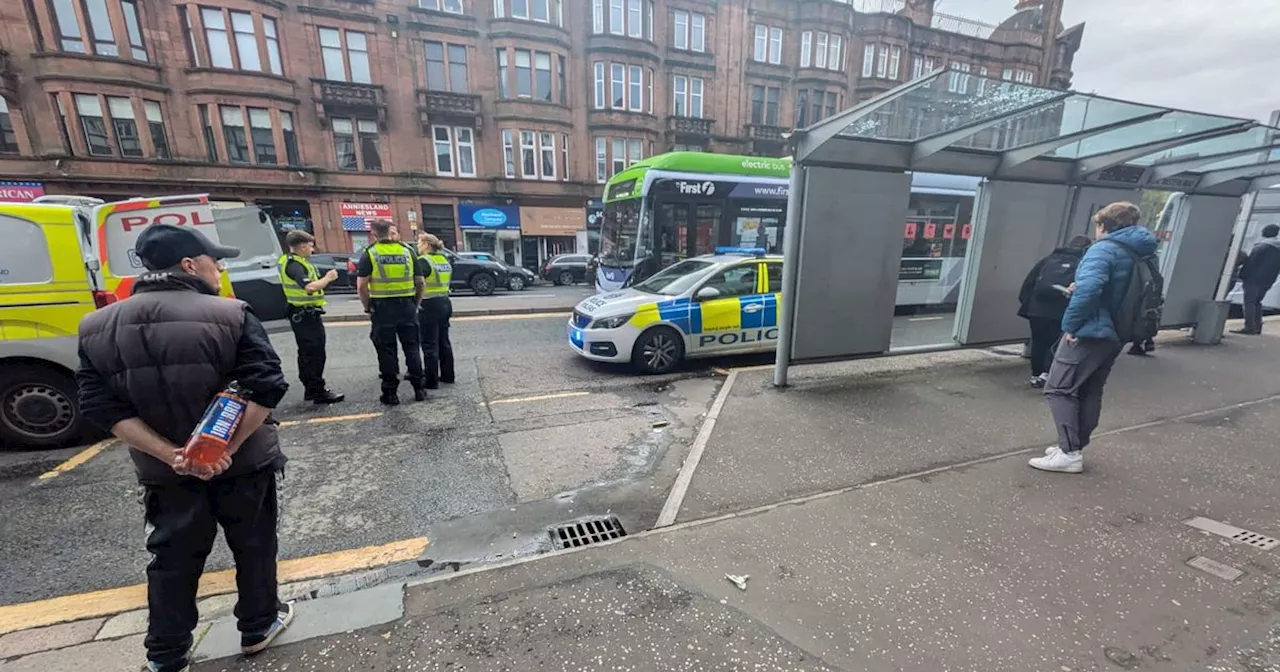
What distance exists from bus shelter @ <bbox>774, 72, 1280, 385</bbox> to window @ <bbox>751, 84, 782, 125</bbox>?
22.9 m

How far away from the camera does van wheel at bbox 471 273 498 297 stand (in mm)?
16859

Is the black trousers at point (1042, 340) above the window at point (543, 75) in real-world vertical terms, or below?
below

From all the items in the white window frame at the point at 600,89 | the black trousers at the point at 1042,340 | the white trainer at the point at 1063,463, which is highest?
the white window frame at the point at 600,89

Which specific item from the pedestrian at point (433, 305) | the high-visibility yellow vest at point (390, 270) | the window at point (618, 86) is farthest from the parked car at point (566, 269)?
the high-visibility yellow vest at point (390, 270)

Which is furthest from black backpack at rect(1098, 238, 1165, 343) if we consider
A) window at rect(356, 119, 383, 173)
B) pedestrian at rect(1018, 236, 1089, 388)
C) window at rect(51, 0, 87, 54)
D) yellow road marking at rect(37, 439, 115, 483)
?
window at rect(51, 0, 87, 54)

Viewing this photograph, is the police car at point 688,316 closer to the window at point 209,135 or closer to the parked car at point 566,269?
the parked car at point 566,269

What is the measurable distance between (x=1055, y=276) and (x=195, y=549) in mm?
7070

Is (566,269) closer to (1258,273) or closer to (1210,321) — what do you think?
(1210,321)

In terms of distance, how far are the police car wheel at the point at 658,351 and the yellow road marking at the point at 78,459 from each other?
5119 mm

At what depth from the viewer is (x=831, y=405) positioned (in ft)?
16.2

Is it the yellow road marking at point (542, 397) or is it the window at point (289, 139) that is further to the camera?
the window at point (289, 139)

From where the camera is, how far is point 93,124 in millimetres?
18156

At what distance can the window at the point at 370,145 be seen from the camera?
21516mm

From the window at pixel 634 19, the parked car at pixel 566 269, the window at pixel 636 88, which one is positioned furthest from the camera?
the window at pixel 636 88
